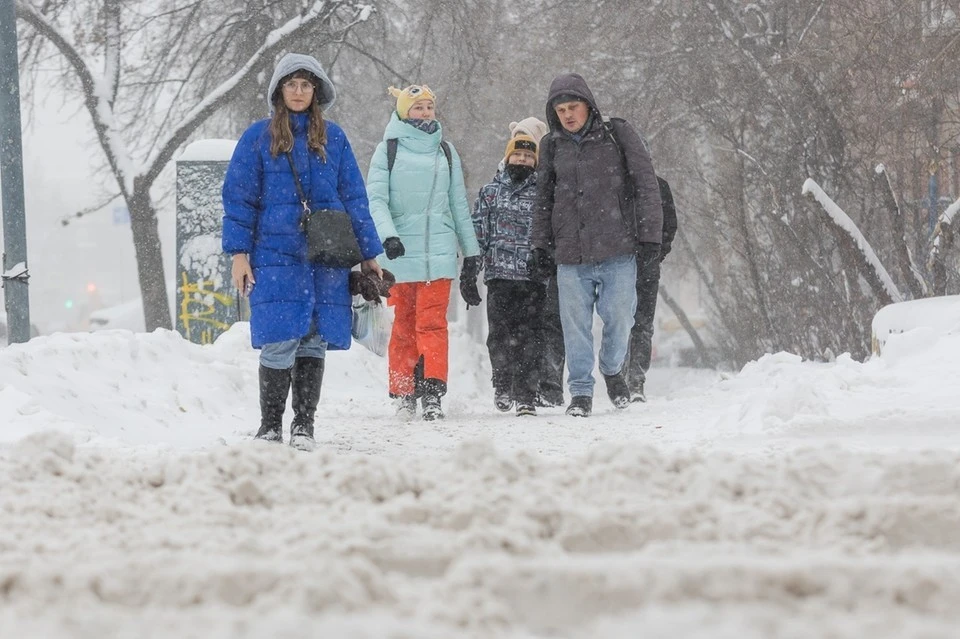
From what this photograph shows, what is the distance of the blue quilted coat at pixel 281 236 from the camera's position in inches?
258

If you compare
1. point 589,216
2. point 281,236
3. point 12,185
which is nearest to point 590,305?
point 589,216

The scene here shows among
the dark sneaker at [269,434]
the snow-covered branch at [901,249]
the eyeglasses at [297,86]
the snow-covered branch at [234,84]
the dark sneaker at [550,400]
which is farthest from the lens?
the snow-covered branch at [234,84]

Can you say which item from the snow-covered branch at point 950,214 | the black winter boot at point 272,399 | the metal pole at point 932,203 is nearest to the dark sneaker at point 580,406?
the black winter boot at point 272,399

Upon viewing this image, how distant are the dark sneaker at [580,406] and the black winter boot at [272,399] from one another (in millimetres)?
2428

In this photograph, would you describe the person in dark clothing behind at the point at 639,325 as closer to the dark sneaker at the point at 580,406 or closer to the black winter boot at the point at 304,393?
the dark sneaker at the point at 580,406

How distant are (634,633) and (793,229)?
14.2m

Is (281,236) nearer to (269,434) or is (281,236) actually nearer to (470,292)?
(269,434)

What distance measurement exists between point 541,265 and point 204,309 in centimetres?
561

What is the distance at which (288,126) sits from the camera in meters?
6.63

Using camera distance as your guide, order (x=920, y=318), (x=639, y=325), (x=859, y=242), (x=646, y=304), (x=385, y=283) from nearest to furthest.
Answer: (x=385, y=283)
(x=920, y=318)
(x=646, y=304)
(x=639, y=325)
(x=859, y=242)

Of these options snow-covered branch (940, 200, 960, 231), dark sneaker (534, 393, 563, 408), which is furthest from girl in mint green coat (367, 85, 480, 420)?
snow-covered branch (940, 200, 960, 231)

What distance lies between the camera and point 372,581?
284 centimetres

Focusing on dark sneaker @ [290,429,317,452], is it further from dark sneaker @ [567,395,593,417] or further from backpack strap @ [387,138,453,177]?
backpack strap @ [387,138,453,177]

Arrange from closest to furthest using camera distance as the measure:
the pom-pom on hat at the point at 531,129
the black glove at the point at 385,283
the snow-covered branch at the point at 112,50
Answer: the black glove at the point at 385,283
the pom-pom on hat at the point at 531,129
the snow-covered branch at the point at 112,50
